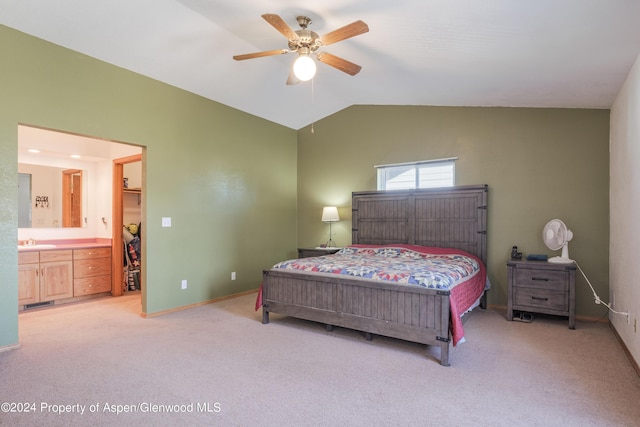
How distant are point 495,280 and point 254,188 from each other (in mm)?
3719

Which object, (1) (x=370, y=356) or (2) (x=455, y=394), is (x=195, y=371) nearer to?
(1) (x=370, y=356)

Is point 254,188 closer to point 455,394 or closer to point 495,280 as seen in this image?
point 495,280

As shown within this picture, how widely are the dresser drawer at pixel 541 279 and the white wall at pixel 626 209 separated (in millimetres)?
455

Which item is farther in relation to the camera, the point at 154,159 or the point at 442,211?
the point at 442,211

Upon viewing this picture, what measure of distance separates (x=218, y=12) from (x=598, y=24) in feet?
9.60

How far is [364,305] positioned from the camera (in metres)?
3.24

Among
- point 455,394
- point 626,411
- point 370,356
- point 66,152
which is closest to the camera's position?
point 626,411

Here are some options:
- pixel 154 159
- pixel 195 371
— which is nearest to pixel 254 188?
pixel 154 159

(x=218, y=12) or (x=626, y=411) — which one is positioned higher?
(x=218, y=12)

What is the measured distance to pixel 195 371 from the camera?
104 inches

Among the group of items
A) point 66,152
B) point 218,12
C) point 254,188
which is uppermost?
point 218,12

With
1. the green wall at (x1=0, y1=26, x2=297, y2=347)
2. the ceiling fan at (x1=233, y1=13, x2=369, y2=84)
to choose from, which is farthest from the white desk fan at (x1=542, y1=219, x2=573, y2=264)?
the green wall at (x1=0, y1=26, x2=297, y2=347)

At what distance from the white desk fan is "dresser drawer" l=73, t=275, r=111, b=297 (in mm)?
6061

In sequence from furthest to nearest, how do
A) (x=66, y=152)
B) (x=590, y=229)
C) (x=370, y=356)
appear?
(x=66, y=152)
(x=590, y=229)
(x=370, y=356)
